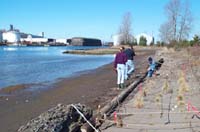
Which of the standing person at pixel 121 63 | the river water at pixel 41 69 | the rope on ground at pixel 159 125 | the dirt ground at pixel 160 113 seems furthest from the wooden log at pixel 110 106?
the river water at pixel 41 69

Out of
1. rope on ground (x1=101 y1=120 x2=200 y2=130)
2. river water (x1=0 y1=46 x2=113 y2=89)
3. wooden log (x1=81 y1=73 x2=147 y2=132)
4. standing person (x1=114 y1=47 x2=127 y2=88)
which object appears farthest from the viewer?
river water (x1=0 y1=46 x2=113 y2=89)

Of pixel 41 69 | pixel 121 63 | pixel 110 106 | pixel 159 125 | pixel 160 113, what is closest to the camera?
pixel 159 125

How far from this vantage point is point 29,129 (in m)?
6.98

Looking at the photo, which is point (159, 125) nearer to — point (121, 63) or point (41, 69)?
point (121, 63)

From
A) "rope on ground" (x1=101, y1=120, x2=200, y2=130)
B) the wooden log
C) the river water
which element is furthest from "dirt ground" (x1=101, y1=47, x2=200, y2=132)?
the river water

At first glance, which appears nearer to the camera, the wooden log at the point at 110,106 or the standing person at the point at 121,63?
the wooden log at the point at 110,106

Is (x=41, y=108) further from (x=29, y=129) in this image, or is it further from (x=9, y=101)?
(x=29, y=129)

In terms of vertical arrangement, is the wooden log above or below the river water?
above

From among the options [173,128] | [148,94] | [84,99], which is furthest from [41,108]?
[173,128]

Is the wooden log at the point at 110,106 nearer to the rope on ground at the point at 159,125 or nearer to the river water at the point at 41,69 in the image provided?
the rope on ground at the point at 159,125

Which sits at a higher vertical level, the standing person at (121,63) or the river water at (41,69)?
the standing person at (121,63)

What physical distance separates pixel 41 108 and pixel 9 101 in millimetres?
2720

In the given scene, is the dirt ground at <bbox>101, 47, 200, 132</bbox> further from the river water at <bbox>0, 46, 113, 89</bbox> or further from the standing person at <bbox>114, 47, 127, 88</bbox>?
Result: the river water at <bbox>0, 46, 113, 89</bbox>

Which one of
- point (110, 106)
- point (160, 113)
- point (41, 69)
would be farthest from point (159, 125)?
point (41, 69)
